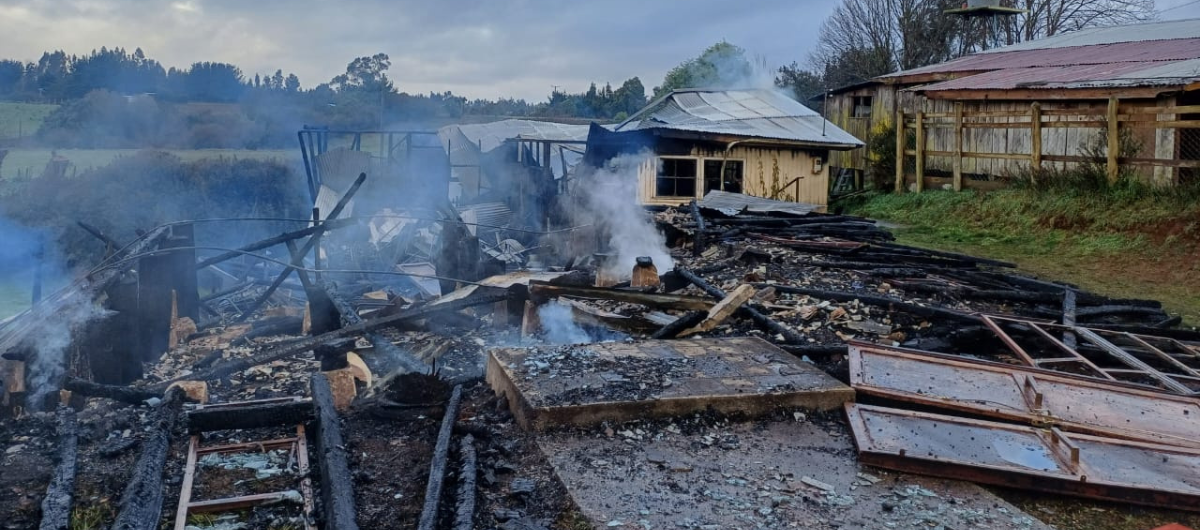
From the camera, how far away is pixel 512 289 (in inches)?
308

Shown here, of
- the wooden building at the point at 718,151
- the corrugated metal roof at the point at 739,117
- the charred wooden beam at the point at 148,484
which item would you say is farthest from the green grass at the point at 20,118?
the charred wooden beam at the point at 148,484

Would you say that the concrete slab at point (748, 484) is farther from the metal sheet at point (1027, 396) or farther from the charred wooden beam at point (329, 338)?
the charred wooden beam at point (329, 338)

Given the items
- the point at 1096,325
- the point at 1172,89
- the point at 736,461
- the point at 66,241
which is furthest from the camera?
the point at 66,241

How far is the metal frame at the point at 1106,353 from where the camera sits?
574 centimetres

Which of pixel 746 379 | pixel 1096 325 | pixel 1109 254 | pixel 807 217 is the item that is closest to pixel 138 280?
pixel 746 379

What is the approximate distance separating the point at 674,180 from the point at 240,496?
17.3m

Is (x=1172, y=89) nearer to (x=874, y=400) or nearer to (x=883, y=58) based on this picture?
(x=874, y=400)

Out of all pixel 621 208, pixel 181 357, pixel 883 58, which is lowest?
pixel 181 357

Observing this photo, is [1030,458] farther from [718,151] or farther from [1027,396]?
[718,151]

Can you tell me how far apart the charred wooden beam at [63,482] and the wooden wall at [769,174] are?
1647cm

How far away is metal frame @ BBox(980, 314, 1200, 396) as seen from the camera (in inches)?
226

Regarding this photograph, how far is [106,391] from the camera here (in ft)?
17.3

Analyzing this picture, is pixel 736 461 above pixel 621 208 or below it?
below

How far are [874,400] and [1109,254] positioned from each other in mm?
9585
